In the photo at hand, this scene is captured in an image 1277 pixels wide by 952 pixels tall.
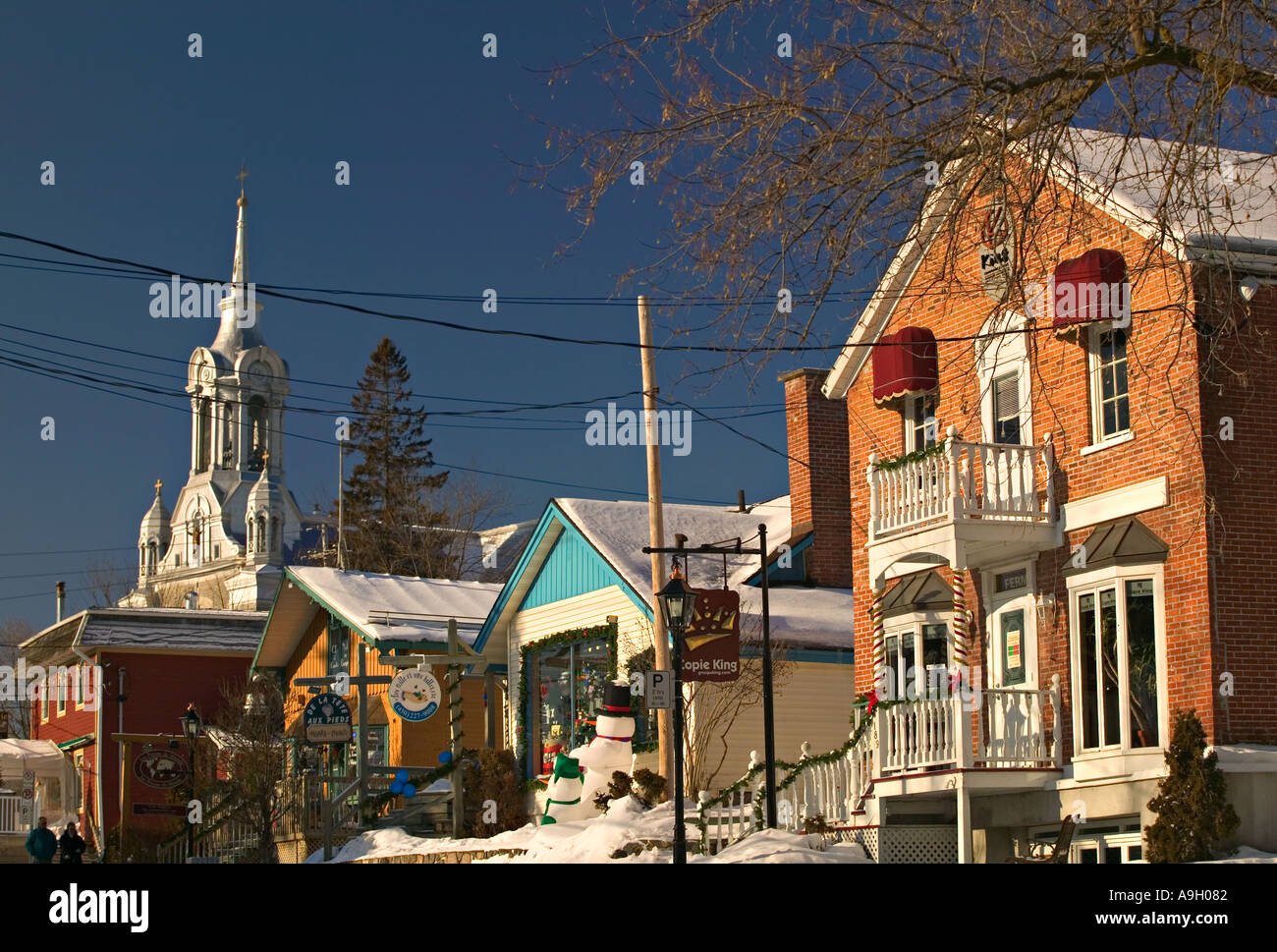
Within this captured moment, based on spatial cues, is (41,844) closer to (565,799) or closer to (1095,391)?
(565,799)

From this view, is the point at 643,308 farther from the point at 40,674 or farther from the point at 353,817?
the point at 40,674

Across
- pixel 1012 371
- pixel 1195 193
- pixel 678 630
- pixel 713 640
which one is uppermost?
pixel 1195 193

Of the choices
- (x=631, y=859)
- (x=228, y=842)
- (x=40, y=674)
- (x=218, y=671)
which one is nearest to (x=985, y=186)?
(x=631, y=859)

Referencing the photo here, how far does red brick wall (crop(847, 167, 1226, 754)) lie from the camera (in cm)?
1800

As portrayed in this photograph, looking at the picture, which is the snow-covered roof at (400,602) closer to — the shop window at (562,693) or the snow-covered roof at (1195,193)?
the shop window at (562,693)

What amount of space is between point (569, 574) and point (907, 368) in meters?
10.2

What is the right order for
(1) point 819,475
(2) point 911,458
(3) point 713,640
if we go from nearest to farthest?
1. (2) point 911,458
2. (3) point 713,640
3. (1) point 819,475

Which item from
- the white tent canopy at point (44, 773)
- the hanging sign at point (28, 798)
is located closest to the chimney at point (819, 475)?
the hanging sign at point (28, 798)

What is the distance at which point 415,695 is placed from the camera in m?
28.3

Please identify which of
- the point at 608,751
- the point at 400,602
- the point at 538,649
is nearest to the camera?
the point at 608,751

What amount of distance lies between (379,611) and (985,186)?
81.7 ft

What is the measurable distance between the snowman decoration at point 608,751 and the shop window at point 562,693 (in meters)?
4.03

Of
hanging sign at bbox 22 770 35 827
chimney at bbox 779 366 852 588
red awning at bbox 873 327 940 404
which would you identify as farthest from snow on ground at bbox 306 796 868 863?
hanging sign at bbox 22 770 35 827

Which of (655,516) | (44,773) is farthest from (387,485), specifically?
(655,516)
